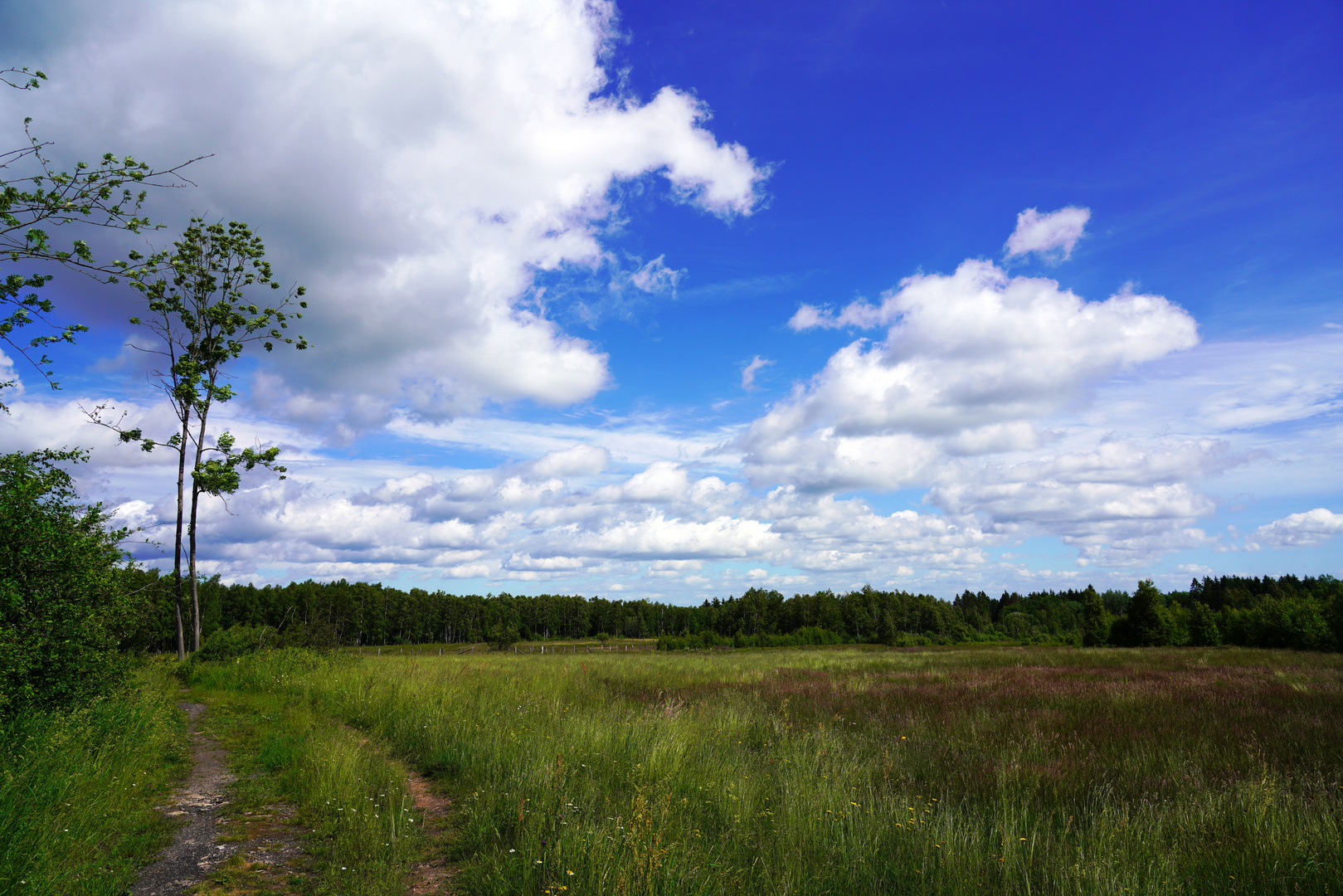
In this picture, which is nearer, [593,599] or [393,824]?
[393,824]

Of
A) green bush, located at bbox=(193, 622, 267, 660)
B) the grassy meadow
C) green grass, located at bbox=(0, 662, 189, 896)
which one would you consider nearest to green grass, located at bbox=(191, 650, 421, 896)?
the grassy meadow

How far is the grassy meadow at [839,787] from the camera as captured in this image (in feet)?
14.5

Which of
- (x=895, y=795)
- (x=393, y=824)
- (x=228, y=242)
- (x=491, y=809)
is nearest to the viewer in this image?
(x=393, y=824)

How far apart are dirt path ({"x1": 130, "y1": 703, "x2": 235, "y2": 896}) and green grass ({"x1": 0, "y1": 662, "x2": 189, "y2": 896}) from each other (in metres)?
0.15

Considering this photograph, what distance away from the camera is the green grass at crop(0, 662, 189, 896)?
14.1 ft

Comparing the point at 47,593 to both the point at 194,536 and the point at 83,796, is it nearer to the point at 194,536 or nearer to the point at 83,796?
the point at 83,796

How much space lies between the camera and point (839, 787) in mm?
6164

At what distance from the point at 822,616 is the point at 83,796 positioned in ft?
377

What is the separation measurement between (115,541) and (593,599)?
480 feet

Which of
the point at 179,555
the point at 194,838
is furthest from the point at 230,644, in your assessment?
the point at 194,838

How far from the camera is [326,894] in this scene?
14.4ft

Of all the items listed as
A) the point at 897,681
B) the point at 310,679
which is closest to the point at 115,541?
the point at 310,679

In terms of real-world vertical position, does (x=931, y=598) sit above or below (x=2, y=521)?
below

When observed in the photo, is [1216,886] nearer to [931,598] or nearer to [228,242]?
[228,242]
